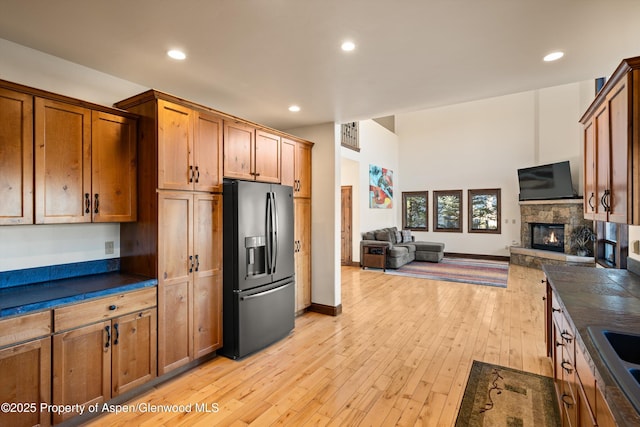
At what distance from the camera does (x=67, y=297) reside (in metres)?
2.04

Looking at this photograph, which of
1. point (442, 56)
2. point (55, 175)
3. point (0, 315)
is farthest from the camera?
point (442, 56)

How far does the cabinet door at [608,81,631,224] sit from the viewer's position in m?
1.73

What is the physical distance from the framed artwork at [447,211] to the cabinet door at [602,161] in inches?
313

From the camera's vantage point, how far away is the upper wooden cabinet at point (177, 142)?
2643 millimetres

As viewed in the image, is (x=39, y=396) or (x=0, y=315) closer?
(x=0, y=315)

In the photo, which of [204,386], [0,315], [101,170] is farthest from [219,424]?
[101,170]

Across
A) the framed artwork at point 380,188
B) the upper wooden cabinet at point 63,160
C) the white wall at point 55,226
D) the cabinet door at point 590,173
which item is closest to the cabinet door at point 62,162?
the upper wooden cabinet at point 63,160

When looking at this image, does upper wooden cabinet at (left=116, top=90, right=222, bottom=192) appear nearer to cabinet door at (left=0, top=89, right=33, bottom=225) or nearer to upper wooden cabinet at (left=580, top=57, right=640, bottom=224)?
cabinet door at (left=0, top=89, right=33, bottom=225)

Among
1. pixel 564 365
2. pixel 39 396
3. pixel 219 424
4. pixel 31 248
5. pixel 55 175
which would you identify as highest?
pixel 55 175

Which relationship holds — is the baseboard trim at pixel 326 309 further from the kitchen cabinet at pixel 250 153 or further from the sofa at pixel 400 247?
the sofa at pixel 400 247

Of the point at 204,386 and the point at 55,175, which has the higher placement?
the point at 55,175

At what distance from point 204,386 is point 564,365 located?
2659mm

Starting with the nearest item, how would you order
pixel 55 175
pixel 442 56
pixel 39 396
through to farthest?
pixel 39 396
pixel 55 175
pixel 442 56

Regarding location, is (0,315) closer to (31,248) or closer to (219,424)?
(31,248)
